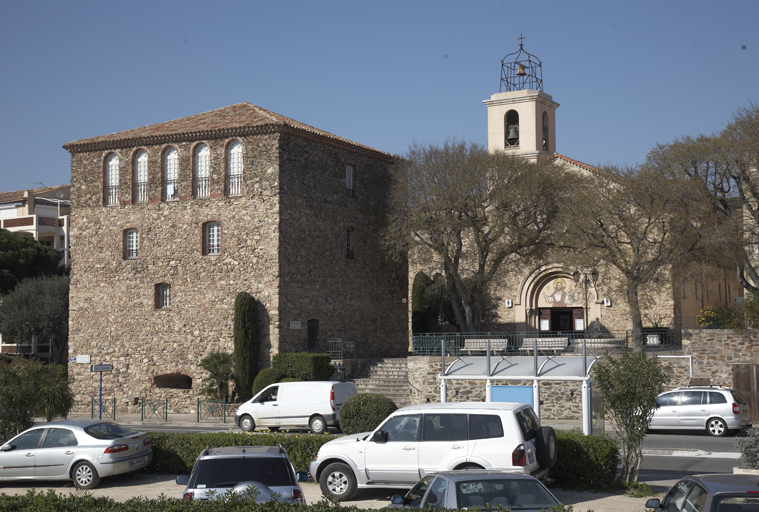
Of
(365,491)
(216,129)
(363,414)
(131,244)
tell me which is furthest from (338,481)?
(131,244)

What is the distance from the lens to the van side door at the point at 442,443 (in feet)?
38.8

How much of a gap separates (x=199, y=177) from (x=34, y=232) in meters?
34.7

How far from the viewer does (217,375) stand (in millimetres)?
29422

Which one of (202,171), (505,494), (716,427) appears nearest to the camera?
(505,494)

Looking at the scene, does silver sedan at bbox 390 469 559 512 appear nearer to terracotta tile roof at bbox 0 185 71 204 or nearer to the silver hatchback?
the silver hatchback

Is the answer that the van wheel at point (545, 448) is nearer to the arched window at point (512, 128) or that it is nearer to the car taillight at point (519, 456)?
the car taillight at point (519, 456)

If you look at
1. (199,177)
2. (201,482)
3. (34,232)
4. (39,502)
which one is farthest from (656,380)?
(34,232)

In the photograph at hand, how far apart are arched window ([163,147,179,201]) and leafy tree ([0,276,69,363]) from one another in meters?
15.3

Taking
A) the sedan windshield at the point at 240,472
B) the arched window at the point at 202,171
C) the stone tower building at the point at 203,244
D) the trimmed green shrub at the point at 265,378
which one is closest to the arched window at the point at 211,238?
the stone tower building at the point at 203,244

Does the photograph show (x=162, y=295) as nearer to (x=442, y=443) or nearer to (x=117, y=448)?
(x=117, y=448)

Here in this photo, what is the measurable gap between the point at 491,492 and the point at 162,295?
86.3 ft

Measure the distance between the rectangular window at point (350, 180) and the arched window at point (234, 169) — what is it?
5131mm

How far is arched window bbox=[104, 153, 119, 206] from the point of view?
33.2 m

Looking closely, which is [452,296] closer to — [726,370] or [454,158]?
[454,158]
